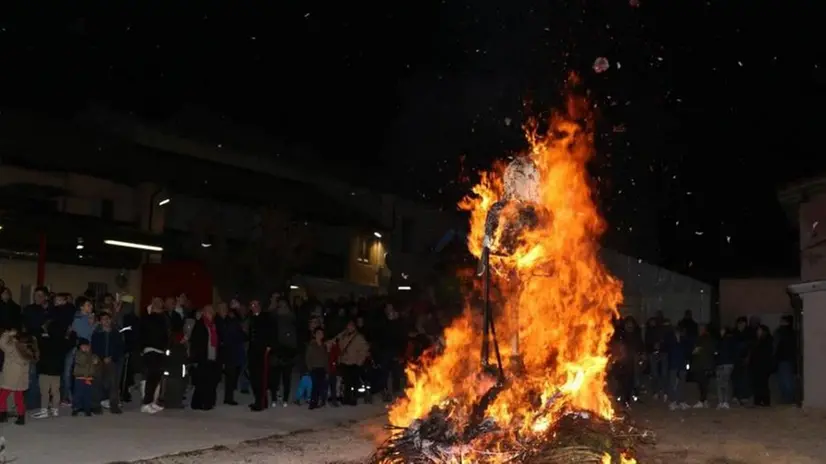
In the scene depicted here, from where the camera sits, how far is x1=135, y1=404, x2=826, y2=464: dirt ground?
1118cm

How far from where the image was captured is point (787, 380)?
1866 cm

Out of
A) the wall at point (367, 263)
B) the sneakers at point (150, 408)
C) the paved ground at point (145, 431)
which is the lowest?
the paved ground at point (145, 431)

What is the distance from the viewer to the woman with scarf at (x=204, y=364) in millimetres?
15195

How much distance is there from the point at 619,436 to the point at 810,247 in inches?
431

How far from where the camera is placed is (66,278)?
75.6 feet

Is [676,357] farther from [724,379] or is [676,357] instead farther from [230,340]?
[230,340]

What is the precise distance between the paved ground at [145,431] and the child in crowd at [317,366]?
613 millimetres

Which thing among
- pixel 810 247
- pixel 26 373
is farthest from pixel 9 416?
pixel 810 247

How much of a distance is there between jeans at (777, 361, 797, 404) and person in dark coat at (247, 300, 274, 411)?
10.2 m

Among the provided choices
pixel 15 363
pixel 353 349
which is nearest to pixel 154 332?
pixel 15 363

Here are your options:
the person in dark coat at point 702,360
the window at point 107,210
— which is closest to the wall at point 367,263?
the window at point 107,210

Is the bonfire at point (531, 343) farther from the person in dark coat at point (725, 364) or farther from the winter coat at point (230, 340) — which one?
the person in dark coat at point (725, 364)

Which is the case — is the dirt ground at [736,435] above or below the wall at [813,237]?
below

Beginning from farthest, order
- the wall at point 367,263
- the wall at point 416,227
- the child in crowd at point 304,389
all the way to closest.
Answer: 1. the wall at point 416,227
2. the wall at point 367,263
3. the child in crowd at point 304,389
